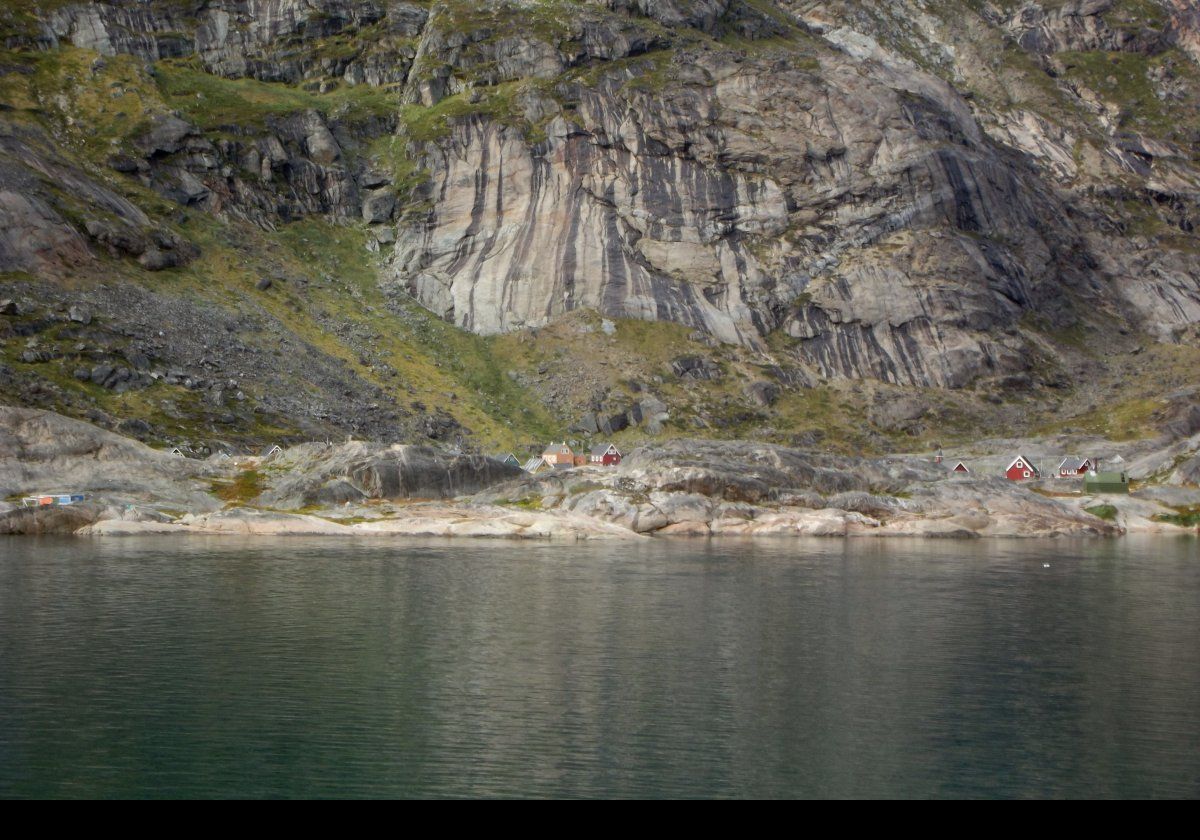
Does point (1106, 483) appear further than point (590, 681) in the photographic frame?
Yes

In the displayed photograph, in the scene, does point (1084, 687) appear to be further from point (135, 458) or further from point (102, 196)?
point (102, 196)

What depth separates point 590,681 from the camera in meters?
45.0

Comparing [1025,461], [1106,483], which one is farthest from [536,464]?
[1106,483]

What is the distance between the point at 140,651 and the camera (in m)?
50.1

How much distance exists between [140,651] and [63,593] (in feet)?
62.7

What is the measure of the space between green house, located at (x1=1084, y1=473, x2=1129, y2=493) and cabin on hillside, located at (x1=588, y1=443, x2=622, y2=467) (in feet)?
202

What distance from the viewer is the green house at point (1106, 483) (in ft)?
426

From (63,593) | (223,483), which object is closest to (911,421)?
(223,483)

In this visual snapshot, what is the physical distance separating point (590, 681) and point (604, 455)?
116m

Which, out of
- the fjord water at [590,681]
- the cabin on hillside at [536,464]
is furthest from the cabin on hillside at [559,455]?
the fjord water at [590,681]

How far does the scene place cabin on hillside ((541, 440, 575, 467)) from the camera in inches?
6063

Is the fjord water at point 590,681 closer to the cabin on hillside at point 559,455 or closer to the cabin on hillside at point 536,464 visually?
the cabin on hillside at point 536,464

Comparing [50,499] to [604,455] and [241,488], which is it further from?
[604,455]

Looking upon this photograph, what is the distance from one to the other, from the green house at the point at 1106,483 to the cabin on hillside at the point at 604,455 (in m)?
61.5
